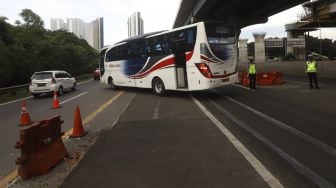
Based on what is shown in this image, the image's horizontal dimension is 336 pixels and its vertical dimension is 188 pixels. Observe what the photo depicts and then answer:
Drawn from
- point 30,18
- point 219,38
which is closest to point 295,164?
point 219,38

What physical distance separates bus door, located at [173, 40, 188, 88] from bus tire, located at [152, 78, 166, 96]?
4.44 feet

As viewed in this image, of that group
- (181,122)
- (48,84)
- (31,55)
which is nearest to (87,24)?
(31,55)

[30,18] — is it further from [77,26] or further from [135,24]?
[77,26]

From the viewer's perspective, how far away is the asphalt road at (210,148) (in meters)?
5.67

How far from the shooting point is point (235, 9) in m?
36.9

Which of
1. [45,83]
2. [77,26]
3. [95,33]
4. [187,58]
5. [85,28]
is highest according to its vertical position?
[77,26]

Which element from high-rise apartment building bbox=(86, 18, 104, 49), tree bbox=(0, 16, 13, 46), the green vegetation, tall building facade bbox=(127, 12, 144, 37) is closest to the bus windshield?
the green vegetation

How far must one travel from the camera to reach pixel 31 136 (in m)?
6.27

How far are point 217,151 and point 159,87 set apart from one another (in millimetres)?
12426

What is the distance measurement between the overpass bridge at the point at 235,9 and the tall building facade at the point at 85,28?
4375 inches

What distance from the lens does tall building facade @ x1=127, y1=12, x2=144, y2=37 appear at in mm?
88625

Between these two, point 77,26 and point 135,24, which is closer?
point 135,24

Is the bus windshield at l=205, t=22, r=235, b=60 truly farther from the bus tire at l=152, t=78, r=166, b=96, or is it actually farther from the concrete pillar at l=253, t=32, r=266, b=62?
the concrete pillar at l=253, t=32, r=266, b=62

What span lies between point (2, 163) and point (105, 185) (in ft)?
9.44
